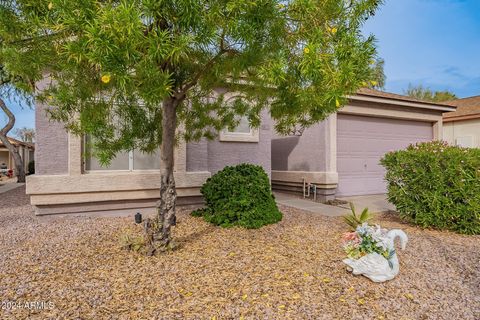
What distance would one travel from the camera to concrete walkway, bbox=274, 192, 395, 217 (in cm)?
743

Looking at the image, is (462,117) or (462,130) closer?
(462,117)

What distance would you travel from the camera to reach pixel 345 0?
10.2 ft

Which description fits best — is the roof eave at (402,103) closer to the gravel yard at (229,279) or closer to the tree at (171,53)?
the gravel yard at (229,279)

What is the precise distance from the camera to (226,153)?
7574 mm

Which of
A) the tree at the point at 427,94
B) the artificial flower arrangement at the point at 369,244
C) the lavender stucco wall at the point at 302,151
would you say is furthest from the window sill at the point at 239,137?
the tree at the point at 427,94

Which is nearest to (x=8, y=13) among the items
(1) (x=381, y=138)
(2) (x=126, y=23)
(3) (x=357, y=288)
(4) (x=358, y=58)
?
(2) (x=126, y=23)

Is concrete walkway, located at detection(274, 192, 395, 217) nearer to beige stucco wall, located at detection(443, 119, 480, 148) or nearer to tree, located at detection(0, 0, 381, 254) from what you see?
tree, located at detection(0, 0, 381, 254)

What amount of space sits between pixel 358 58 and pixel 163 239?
3.24 metres

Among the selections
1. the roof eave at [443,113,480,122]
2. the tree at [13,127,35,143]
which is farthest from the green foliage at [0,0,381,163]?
the tree at [13,127,35,143]

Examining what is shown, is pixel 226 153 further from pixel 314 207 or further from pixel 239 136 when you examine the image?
pixel 314 207

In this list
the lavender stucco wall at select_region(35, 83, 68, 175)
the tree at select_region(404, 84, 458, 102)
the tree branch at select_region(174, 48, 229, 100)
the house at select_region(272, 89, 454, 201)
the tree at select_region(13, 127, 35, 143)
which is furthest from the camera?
the tree at select_region(13, 127, 35, 143)

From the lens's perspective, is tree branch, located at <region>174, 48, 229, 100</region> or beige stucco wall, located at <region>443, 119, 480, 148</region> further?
beige stucco wall, located at <region>443, 119, 480, 148</region>

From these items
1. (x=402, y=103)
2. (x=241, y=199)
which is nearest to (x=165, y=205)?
(x=241, y=199)

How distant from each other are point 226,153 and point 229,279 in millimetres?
4617
